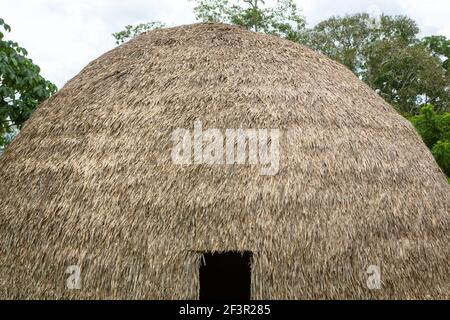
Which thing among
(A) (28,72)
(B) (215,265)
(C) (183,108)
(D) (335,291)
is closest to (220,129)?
(C) (183,108)

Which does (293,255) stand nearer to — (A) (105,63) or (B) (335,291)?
(B) (335,291)

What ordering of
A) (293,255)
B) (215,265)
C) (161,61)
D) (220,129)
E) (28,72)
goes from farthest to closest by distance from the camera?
(28,72), (215,265), (161,61), (220,129), (293,255)

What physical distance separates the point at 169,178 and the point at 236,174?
0.66 metres

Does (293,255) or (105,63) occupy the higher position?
(105,63)

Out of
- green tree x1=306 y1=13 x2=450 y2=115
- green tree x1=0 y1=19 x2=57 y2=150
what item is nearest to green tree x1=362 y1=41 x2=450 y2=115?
green tree x1=306 y1=13 x2=450 y2=115

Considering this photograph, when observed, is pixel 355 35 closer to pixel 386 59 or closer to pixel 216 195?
pixel 386 59

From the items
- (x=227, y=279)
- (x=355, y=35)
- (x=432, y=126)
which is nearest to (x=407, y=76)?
(x=355, y=35)

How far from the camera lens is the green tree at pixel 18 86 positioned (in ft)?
32.7

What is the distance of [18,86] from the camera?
10312mm

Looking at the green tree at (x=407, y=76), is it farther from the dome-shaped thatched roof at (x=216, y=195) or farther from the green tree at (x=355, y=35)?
the dome-shaped thatched roof at (x=216, y=195)

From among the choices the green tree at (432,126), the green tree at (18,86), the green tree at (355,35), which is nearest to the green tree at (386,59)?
the green tree at (355,35)

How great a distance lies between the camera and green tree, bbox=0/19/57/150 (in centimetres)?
997

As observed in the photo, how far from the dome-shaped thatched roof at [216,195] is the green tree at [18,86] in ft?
9.67

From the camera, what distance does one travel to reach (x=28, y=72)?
1020 cm
